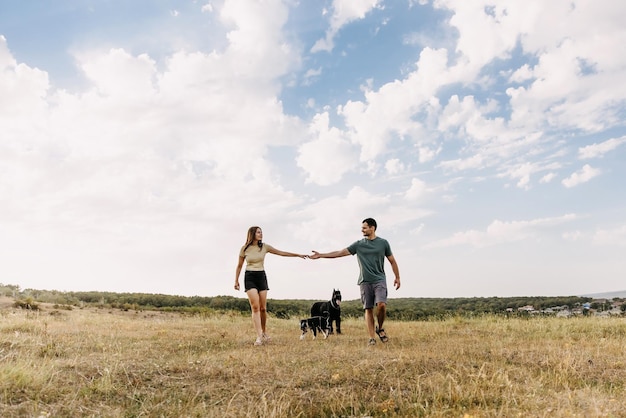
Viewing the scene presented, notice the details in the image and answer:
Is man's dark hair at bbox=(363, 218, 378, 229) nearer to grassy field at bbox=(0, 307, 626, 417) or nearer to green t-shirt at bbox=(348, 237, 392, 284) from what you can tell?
green t-shirt at bbox=(348, 237, 392, 284)

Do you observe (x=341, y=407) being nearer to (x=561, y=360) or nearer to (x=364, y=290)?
(x=561, y=360)

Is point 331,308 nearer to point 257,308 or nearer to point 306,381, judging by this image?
point 257,308

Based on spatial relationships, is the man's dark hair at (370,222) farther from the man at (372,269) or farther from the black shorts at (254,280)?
the black shorts at (254,280)

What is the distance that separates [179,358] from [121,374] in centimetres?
192

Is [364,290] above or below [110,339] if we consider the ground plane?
above

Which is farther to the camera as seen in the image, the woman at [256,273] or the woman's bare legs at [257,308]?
the woman at [256,273]

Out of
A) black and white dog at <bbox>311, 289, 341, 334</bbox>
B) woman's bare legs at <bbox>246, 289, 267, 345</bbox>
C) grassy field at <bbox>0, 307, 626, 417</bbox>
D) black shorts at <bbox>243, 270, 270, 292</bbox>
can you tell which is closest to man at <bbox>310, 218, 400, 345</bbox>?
grassy field at <bbox>0, 307, 626, 417</bbox>

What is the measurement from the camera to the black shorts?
11133 millimetres

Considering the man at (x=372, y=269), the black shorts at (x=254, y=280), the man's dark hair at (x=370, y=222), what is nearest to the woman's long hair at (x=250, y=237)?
the black shorts at (x=254, y=280)

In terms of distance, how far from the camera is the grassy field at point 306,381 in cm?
532

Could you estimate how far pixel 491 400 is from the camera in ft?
18.6

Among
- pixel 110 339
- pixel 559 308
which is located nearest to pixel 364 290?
pixel 110 339

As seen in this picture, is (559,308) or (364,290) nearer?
(364,290)

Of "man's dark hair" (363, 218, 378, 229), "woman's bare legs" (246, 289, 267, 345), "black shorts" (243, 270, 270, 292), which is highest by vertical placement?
"man's dark hair" (363, 218, 378, 229)
